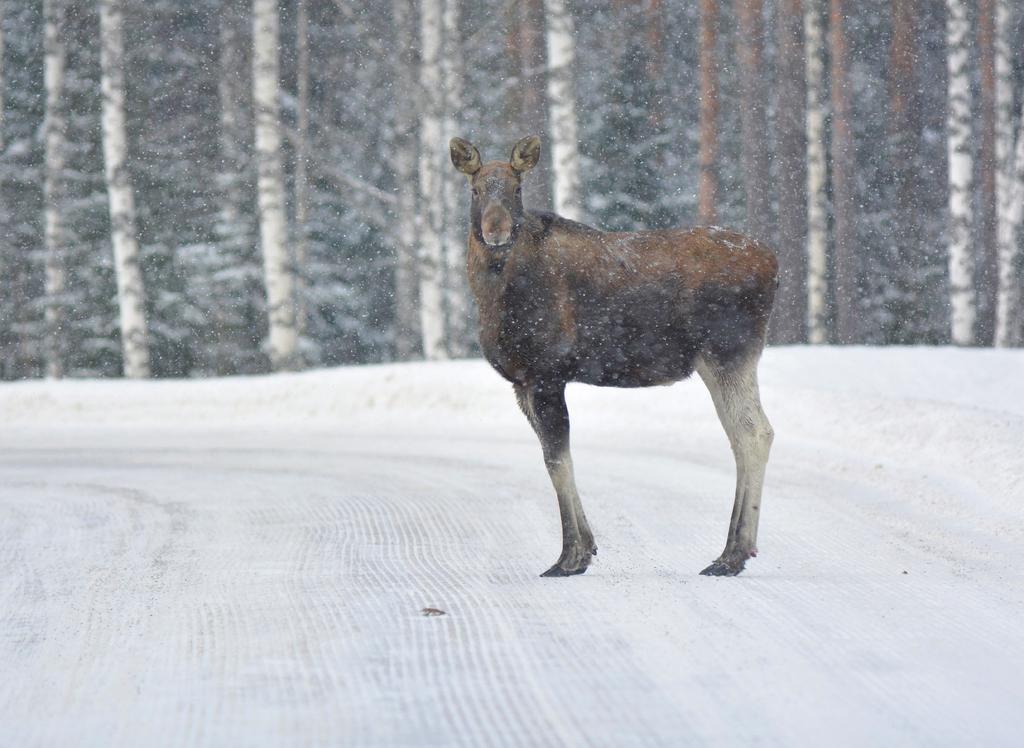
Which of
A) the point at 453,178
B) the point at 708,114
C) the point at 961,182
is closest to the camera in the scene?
the point at 961,182

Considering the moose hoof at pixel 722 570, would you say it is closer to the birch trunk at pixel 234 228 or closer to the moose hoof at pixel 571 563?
the moose hoof at pixel 571 563

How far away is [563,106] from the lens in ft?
65.8

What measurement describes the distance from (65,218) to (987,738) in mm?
25853

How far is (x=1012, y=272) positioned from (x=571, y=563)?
17524mm

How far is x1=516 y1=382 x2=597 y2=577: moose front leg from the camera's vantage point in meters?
6.91

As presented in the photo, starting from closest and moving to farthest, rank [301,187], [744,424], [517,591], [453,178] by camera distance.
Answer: [517,591] < [744,424] < [453,178] < [301,187]

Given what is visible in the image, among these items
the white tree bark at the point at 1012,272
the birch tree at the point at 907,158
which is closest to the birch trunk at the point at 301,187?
the birch tree at the point at 907,158

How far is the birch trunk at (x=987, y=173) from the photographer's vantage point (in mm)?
30188

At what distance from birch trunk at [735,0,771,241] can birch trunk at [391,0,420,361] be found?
6.13 metres

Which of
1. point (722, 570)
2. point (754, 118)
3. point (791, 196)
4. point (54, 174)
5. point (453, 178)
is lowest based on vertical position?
point (722, 570)

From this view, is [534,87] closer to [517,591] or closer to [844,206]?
[844,206]

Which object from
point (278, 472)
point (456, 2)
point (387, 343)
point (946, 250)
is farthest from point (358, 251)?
point (278, 472)

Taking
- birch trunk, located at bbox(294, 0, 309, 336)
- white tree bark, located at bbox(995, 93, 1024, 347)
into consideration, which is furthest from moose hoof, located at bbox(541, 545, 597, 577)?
birch trunk, located at bbox(294, 0, 309, 336)

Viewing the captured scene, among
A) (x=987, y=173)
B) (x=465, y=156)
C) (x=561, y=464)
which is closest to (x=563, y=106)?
(x=465, y=156)
